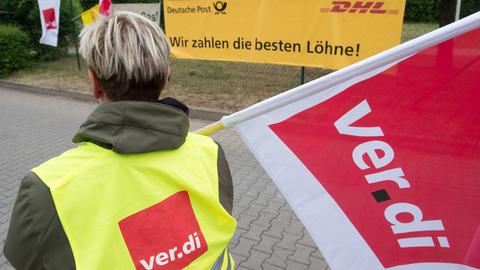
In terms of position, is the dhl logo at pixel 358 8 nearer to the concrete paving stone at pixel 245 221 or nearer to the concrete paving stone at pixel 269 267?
the concrete paving stone at pixel 245 221

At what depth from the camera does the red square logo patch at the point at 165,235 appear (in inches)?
46.2

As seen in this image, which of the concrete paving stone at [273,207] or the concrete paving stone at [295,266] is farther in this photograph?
the concrete paving stone at [273,207]

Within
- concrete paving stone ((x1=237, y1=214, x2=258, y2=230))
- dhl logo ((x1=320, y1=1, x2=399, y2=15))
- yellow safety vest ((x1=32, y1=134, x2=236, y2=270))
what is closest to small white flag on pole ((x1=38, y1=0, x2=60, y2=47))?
dhl logo ((x1=320, y1=1, x2=399, y2=15))

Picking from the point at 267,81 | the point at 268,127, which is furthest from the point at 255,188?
the point at 267,81

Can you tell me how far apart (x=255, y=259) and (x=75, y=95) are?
22.8 ft

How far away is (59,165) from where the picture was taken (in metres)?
1.18

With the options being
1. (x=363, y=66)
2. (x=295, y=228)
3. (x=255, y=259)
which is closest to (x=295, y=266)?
(x=255, y=259)

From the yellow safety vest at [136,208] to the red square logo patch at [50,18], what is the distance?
1047 cm

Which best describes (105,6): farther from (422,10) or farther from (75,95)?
(422,10)

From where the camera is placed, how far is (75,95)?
29.5 feet

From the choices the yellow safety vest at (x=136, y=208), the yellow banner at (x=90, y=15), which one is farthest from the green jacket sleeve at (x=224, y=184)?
the yellow banner at (x=90, y=15)

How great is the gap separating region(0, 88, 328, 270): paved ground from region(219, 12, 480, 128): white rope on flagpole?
1964mm

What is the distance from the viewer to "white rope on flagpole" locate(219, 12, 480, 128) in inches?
47.4

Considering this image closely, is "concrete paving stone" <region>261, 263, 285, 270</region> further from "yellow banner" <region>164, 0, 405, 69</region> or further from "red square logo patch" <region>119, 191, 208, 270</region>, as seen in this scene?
"yellow banner" <region>164, 0, 405, 69</region>
